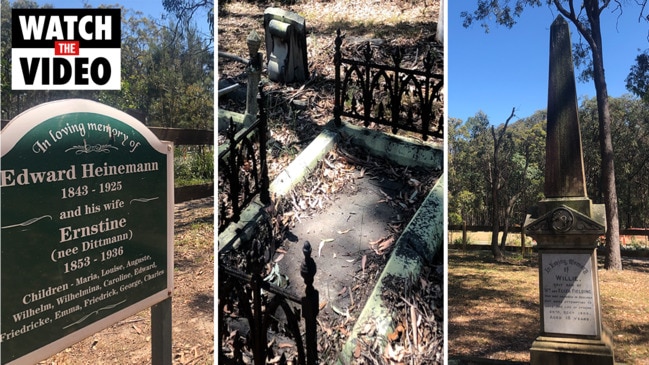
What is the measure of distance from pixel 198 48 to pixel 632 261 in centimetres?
1153

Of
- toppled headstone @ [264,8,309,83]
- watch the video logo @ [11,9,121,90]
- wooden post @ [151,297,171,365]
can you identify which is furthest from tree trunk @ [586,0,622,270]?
watch the video logo @ [11,9,121,90]

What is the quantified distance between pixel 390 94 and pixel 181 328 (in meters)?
3.24

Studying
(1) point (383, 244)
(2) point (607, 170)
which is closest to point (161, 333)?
(1) point (383, 244)

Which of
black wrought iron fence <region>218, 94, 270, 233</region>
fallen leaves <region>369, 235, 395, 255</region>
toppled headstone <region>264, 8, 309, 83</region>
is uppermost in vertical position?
toppled headstone <region>264, 8, 309, 83</region>

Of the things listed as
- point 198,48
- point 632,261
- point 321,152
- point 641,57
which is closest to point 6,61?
point 198,48

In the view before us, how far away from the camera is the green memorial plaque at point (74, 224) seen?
1906 millimetres

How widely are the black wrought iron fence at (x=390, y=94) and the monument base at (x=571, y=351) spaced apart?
8.03 feet

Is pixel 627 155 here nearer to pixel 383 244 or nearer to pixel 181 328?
Answer: pixel 383 244

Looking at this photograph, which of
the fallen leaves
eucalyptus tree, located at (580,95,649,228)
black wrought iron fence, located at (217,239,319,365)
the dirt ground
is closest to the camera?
black wrought iron fence, located at (217,239,319,365)

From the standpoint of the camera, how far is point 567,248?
438 cm

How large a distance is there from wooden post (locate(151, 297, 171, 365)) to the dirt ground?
136 cm

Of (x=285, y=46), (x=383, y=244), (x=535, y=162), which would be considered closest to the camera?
(x=383, y=244)

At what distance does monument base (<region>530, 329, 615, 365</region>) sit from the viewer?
13.9ft

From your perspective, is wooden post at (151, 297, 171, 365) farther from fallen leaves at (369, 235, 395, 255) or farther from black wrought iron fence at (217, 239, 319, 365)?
fallen leaves at (369, 235, 395, 255)
